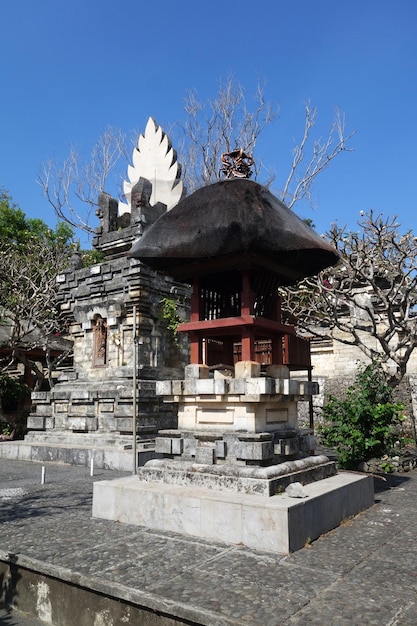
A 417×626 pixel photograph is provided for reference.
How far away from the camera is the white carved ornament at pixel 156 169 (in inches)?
617

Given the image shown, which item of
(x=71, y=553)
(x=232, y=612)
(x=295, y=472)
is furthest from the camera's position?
(x=295, y=472)

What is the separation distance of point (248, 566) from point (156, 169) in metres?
13.7

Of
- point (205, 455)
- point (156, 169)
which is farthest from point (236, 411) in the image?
point (156, 169)

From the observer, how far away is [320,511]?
5.40 meters

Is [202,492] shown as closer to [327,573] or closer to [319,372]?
[327,573]

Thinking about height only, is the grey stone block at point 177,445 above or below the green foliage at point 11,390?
below

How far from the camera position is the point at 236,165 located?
7016 millimetres

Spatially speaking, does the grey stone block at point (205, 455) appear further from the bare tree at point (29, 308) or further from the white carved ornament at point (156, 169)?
the bare tree at point (29, 308)

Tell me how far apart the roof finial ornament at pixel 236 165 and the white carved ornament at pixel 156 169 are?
836 cm

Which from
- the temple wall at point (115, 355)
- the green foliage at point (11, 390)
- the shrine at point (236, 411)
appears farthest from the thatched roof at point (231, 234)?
the green foliage at point (11, 390)

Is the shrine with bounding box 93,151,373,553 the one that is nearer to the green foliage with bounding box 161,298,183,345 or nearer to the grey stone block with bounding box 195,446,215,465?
the grey stone block with bounding box 195,446,215,465

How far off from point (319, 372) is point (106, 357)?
8.95m

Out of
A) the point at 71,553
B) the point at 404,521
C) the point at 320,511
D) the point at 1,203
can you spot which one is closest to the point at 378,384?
the point at 404,521

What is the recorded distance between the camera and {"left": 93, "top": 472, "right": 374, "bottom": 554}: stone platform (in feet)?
15.8
